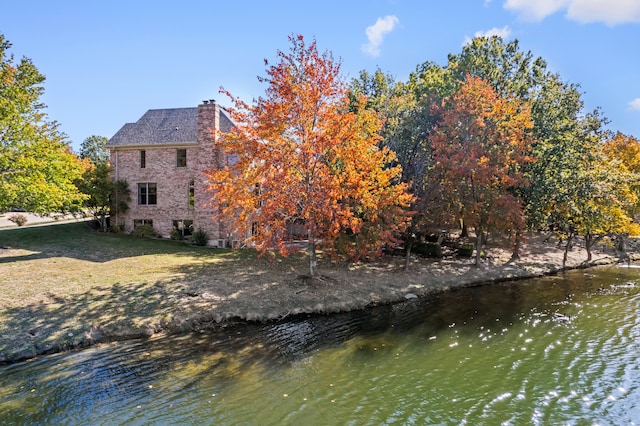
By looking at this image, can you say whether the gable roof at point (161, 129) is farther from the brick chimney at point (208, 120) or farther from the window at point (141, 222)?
the window at point (141, 222)

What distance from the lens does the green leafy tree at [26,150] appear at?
21734mm

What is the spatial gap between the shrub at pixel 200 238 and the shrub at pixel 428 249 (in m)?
16.0

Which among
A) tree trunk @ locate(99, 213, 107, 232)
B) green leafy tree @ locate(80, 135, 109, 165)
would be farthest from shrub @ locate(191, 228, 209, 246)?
green leafy tree @ locate(80, 135, 109, 165)

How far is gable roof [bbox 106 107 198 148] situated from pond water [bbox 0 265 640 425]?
22.4 metres

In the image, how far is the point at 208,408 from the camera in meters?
9.22

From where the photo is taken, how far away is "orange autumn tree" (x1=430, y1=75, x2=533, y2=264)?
77.9 feet

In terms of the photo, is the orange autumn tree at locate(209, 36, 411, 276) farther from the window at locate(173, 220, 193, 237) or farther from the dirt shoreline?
the window at locate(173, 220, 193, 237)

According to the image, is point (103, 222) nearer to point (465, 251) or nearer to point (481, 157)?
point (465, 251)

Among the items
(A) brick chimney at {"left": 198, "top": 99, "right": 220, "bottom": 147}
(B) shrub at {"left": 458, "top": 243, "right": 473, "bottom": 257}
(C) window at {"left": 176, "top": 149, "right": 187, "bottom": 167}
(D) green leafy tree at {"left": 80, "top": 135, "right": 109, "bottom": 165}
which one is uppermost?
(D) green leafy tree at {"left": 80, "top": 135, "right": 109, "bottom": 165}

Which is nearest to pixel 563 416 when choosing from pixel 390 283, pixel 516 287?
pixel 390 283

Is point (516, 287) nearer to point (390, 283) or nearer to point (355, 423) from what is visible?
point (390, 283)

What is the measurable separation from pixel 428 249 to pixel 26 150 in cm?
2639

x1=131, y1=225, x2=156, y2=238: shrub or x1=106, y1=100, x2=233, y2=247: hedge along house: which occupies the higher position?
x1=106, y1=100, x2=233, y2=247: hedge along house

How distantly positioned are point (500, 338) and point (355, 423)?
25.8 ft
